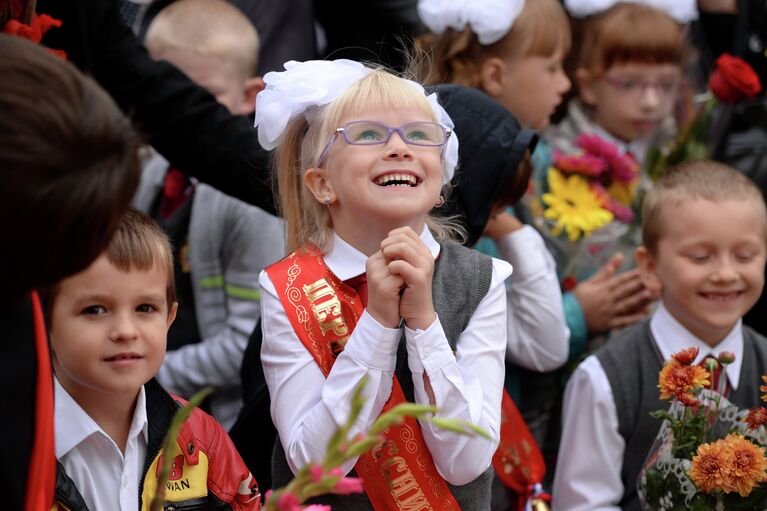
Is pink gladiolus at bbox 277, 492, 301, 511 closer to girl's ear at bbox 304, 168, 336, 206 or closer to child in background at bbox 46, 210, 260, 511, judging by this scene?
child in background at bbox 46, 210, 260, 511

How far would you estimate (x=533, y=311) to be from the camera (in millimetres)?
3602

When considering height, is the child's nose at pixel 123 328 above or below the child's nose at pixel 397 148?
below

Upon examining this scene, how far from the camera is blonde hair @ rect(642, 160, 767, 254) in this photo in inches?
135

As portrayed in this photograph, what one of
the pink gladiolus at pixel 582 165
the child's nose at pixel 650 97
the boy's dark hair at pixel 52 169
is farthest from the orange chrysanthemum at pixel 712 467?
the child's nose at pixel 650 97

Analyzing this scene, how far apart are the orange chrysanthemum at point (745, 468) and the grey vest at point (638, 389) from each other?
65 centimetres

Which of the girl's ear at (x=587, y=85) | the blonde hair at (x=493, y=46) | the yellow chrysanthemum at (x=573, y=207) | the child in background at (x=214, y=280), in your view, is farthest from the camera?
the girl's ear at (x=587, y=85)

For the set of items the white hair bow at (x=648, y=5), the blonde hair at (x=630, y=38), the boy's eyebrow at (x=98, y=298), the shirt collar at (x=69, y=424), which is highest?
the white hair bow at (x=648, y=5)

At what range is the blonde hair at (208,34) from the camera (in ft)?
13.8

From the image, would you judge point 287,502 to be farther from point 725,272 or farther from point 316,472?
point 725,272

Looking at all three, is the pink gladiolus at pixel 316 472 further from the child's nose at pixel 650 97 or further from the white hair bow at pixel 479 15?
the child's nose at pixel 650 97

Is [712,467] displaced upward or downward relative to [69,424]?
downward

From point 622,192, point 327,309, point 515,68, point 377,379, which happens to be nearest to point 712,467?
point 377,379

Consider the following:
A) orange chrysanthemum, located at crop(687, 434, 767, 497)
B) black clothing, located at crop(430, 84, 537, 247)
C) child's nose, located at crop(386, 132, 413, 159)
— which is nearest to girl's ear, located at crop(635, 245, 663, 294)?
black clothing, located at crop(430, 84, 537, 247)

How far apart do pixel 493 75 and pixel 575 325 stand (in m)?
1.03
